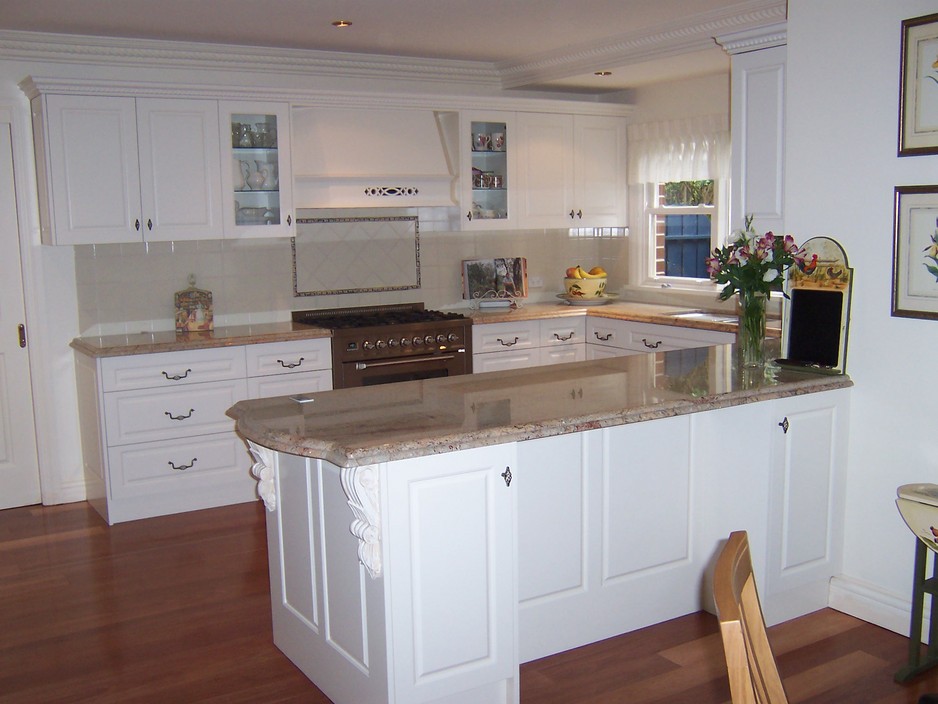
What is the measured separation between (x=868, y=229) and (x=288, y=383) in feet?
10.2

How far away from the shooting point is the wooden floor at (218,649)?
2994mm

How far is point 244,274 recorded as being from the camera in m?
5.50

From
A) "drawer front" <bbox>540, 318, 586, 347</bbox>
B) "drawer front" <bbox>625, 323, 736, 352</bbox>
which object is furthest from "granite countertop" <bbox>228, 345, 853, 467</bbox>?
"drawer front" <bbox>540, 318, 586, 347</bbox>

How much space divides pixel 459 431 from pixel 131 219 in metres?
3.01

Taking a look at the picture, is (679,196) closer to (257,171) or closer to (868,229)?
(257,171)

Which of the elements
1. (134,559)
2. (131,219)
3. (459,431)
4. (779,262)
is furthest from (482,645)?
(131,219)

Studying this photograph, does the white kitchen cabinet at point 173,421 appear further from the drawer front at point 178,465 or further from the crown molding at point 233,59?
the crown molding at point 233,59

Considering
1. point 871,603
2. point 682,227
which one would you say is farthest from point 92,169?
point 871,603

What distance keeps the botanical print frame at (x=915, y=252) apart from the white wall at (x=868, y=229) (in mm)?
42

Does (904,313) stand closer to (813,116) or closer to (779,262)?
(779,262)

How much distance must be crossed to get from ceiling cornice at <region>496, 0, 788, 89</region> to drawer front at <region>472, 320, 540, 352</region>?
160 cm

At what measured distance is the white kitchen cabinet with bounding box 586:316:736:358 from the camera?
5.16 metres

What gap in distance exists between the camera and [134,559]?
4.25 meters

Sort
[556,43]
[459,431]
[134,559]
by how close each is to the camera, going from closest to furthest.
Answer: [459,431]
[134,559]
[556,43]
